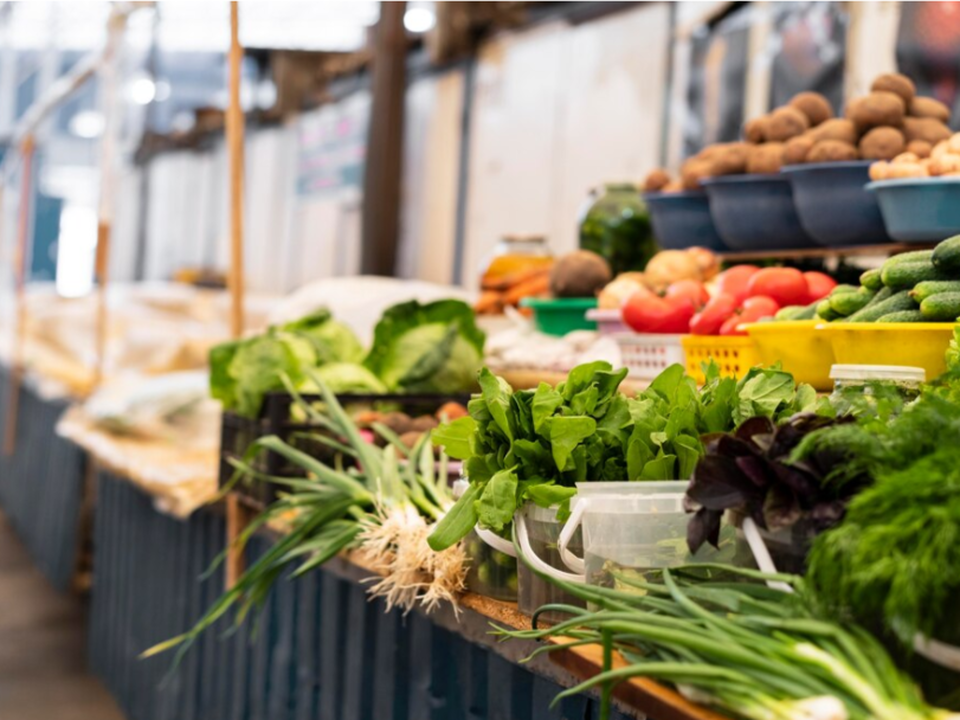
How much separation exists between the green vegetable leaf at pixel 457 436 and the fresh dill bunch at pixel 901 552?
712 mm

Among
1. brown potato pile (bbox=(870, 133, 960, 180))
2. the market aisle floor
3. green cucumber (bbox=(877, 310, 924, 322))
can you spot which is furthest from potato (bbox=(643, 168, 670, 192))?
the market aisle floor

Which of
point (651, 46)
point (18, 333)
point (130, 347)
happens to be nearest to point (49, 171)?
point (18, 333)

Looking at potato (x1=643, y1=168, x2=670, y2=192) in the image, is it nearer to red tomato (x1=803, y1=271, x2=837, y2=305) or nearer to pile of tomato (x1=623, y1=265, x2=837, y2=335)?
pile of tomato (x1=623, y1=265, x2=837, y2=335)

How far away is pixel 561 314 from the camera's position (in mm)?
3535

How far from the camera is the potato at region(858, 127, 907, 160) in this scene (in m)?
2.79

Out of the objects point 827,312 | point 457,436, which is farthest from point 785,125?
point 457,436

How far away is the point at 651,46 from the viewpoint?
6.12 meters

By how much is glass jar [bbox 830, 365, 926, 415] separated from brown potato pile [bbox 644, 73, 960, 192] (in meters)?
0.94

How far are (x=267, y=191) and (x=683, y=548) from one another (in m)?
10.9

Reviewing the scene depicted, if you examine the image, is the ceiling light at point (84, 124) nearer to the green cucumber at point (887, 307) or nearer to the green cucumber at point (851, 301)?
the green cucumber at point (851, 301)

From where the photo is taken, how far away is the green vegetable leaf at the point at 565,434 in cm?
170

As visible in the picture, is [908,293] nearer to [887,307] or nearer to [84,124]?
[887,307]

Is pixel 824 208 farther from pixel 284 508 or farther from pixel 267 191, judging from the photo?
pixel 267 191

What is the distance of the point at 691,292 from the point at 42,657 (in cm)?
423
